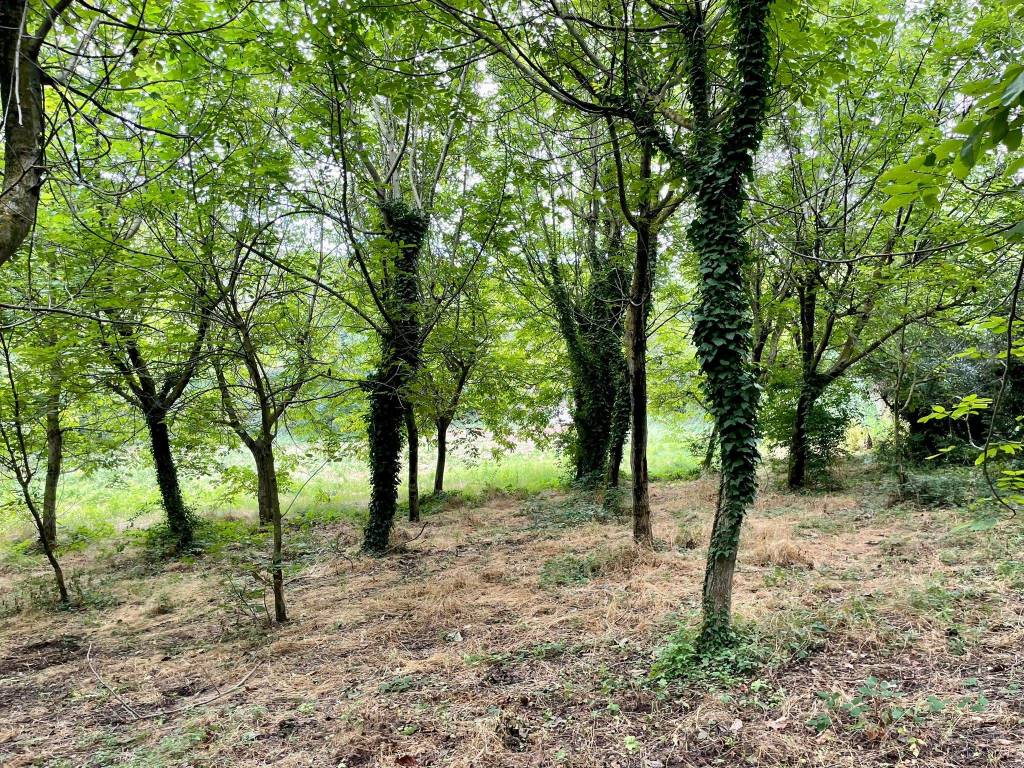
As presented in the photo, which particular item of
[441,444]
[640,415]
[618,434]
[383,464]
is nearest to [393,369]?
[383,464]

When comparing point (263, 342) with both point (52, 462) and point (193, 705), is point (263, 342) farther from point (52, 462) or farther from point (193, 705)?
point (52, 462)

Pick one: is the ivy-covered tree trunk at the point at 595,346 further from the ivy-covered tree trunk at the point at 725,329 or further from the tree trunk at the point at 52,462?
the tree trunk at the point at 52,462

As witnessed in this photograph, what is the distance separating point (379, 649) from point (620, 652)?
233 cm

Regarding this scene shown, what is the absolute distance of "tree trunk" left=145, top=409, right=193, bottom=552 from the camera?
10.6 m

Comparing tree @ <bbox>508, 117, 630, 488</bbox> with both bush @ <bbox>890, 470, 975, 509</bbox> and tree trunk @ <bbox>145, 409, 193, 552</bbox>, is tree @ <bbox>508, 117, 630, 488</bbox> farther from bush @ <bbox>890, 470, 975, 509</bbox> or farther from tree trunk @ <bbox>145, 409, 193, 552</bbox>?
tree trunk @ <bbox>145, 409, 193, 552</bbox>

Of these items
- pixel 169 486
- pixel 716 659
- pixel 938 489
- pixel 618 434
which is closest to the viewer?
pixel 716 659

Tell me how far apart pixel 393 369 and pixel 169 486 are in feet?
19.5

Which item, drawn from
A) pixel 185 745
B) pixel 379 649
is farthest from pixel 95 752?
pixel 379 649

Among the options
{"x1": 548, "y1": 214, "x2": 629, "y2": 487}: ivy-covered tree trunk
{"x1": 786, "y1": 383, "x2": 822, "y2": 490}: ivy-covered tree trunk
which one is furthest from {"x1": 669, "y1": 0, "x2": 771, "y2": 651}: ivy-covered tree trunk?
{"x1": 786, "y1": 383, "x2": 822, "y2": 490}: ivy-covered tree trunk

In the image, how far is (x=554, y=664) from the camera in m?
4.24

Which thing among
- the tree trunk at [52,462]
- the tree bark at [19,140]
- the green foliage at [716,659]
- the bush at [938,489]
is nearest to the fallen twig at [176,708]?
the green foliage at [716,659]

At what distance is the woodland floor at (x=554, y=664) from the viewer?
10.0 ft

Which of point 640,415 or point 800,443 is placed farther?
point 800,443

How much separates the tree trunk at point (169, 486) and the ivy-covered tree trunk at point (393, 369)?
4480 mm
